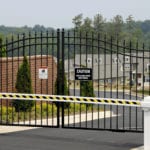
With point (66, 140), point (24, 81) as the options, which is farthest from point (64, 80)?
point (24, 81)

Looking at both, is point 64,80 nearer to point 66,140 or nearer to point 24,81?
point 66,140

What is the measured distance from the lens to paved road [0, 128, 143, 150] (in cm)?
1316

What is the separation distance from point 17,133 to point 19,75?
28.7 feet

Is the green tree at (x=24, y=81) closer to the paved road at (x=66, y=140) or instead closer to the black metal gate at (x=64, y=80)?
the black metal gate at (x=64, y=80)

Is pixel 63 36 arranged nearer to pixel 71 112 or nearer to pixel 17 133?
pixel 17 133

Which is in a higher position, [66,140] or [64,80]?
[64,80]

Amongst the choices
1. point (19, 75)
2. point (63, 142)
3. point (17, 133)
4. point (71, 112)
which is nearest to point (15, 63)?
point (19, 75)

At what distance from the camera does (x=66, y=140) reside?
14.2 metres

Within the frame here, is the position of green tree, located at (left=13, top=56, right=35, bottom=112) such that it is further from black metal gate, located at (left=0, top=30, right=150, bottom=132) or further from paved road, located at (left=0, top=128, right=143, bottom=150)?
paved road, located at (left=0, top=128, right=143, bottom=150)

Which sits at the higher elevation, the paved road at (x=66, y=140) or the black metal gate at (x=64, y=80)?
the black metal gate at (x=64, y=80)

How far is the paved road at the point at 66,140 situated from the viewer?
43.2ft

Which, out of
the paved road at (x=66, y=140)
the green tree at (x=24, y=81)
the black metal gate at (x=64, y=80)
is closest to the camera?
the paved road at (x=66, y=140)

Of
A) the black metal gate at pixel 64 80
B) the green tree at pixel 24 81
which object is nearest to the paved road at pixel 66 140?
the black metal gate at pixel 64 80

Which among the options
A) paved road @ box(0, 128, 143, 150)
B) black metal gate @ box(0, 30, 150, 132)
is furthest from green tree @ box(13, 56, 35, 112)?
paved road @ box(0, 128, 143, 150)
